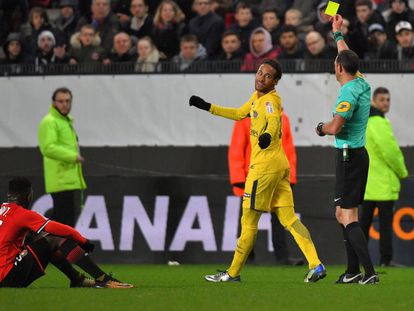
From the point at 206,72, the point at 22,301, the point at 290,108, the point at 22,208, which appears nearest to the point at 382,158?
the point at 290,108

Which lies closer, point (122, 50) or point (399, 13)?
point (122, 50)

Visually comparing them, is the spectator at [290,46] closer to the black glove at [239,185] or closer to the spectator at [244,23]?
the spectator at [244,23]

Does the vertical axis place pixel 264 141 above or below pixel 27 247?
above

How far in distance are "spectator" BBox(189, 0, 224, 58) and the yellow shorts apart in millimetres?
7198

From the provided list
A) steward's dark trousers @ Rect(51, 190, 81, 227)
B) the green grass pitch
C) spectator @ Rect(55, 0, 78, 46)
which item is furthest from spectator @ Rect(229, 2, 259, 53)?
the green grass pitch

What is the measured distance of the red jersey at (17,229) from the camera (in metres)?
10.1

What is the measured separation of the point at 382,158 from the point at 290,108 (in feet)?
7.30

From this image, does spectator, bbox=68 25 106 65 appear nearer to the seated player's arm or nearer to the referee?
the referee

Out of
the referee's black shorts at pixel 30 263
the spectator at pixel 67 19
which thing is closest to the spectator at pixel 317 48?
the spectator at pixel 67 19

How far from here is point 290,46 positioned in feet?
57.3

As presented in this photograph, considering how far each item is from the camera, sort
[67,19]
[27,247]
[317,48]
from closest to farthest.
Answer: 1. [27,247]
2. [317,48]
3. [67,19]

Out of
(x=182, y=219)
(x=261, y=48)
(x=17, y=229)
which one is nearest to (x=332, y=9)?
(x=17, y=229)

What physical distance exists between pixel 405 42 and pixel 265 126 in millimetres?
6727

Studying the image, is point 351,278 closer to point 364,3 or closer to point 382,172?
point 382,172
